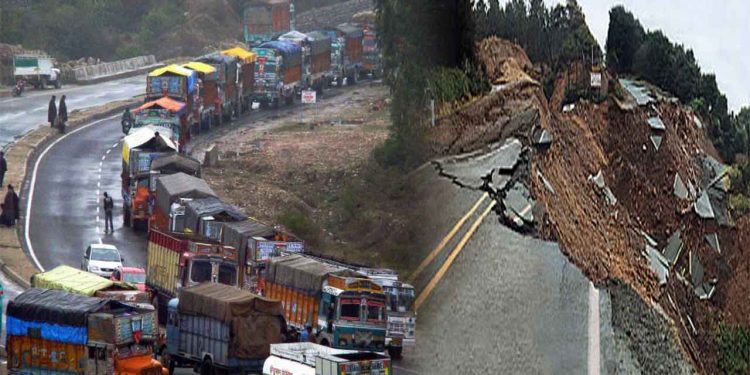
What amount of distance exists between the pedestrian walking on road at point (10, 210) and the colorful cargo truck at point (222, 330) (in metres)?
9.97

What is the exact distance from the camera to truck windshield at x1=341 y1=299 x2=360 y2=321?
16.0 m

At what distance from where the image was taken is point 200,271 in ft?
60.6

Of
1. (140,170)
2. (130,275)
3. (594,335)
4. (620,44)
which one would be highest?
(620,44)


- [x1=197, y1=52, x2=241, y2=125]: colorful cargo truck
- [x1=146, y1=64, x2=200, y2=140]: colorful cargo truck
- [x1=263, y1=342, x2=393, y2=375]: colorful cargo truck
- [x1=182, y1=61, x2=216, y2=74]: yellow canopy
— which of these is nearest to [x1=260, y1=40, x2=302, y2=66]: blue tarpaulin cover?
[x1=197, y1=52, x2=241, y2=125]: colorful cargo truck

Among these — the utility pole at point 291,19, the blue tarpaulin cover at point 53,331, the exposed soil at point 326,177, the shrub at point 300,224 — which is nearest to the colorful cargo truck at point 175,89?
the exposed soil at point 326,177

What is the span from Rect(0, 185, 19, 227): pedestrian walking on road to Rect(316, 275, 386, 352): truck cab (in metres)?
10.9

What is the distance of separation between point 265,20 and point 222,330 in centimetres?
4036

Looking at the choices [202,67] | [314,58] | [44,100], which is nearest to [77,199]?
[202,67]

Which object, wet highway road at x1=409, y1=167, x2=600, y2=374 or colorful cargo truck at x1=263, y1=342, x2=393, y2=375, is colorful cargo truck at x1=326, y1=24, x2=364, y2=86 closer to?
colorful cargo truck at x1=263, y1=342, x2=393, y2=375

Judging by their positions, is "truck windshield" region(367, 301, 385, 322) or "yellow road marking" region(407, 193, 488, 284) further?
"truck windshield" region(367, 301, 385, 322)

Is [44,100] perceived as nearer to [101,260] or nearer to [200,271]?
[101,260]

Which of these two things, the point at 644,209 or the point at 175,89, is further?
the point at 175,89

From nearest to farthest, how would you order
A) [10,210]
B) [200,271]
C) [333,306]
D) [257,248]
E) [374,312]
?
[374,312]
[333,306]
[257,248]
[200,271]
[10,210]

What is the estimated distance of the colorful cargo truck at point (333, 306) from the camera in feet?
51.8
